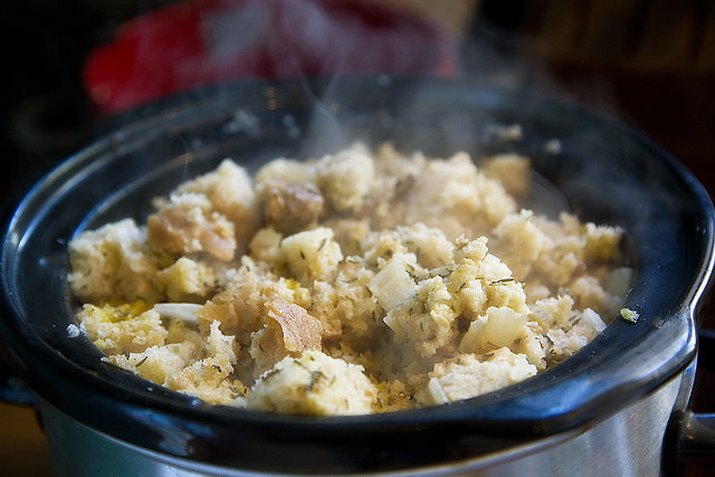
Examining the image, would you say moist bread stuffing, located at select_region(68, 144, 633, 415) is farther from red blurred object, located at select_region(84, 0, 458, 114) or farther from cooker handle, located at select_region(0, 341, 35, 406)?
red blurred object, located at select_region(84, 0, 458, 114)

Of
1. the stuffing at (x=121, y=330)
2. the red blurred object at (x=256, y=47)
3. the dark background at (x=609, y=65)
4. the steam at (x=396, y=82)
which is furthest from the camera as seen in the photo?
the red blurred object at (x=256, y=47)

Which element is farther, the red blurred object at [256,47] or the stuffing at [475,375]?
the red blurred object at [256,47]

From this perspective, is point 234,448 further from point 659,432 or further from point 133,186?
point 133,186

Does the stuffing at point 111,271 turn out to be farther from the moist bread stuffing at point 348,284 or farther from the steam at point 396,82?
the steam at point 396,82

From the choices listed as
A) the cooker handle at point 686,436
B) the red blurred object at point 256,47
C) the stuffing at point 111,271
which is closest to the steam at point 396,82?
the red blurred object at point 256,47

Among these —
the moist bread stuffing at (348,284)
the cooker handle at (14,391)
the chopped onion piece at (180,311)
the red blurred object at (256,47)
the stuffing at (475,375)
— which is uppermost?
the stuffing at (475,375)

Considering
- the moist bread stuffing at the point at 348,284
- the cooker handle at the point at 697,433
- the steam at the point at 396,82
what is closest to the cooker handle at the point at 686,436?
the cooker handle at the point at 697,433

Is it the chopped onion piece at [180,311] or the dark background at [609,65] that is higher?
the chopped onion piece at [180,311]

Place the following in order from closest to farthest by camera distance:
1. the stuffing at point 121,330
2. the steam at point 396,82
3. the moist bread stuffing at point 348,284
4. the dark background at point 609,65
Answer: the moist bread stuffing at point 348,284, the stuffing at point 121,330, the steam at point 396,82, the dark background at point 609,65
